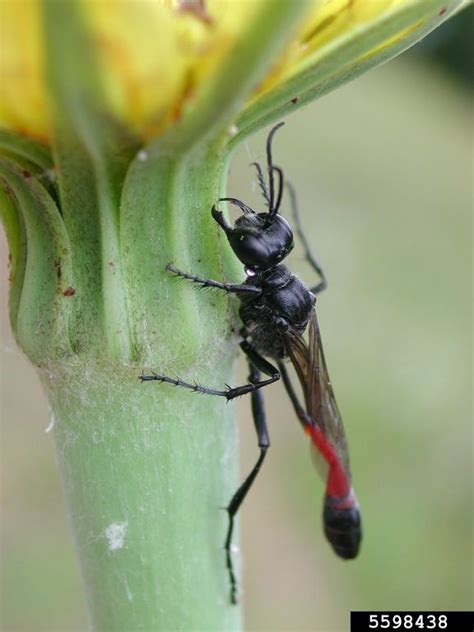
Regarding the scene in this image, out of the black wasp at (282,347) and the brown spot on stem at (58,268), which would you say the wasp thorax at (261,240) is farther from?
the brown spot on stem at (58,268)

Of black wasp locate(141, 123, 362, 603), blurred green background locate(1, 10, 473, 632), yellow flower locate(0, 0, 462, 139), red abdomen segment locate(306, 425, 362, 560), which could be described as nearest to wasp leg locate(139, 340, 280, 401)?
black wasp locate(141, 123, 362, 603)

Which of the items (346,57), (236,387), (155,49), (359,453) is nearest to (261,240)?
(236,387)

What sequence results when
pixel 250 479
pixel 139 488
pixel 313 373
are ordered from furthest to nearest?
pixel 313 373 → pixel 250 479 → pixel 139 488

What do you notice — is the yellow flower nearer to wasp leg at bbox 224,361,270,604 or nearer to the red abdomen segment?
wasp leg at bbox 224,361,270,604

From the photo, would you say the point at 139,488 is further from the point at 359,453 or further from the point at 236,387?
the point at 359,453

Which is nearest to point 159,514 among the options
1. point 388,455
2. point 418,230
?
point 388,455

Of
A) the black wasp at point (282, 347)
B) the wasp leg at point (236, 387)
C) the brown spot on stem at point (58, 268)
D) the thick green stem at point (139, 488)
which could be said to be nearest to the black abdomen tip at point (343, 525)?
the black wasp at point (282, 347)
